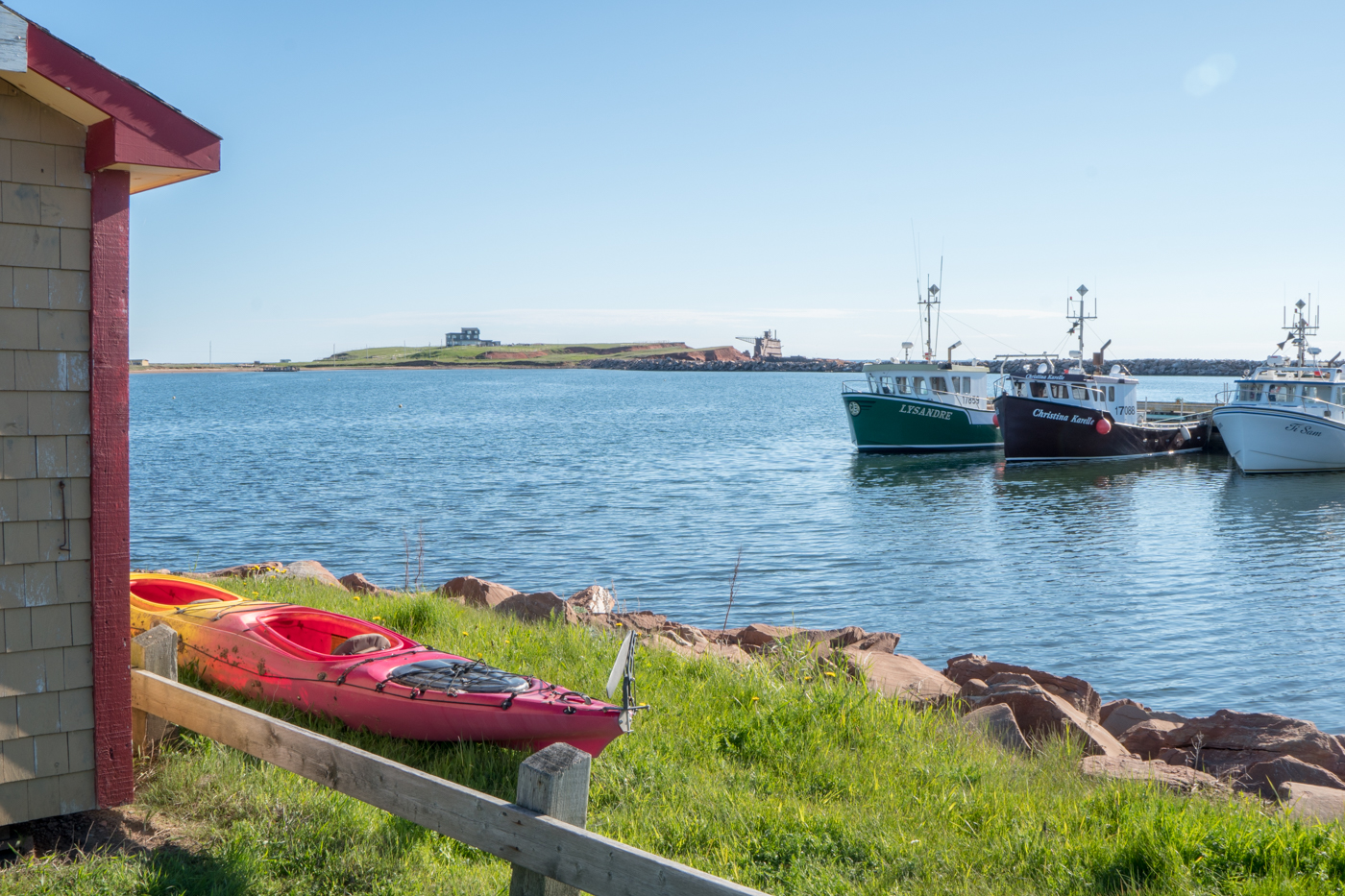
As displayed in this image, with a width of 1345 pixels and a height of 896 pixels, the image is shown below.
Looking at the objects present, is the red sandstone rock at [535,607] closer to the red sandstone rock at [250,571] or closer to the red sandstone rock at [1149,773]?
the red sandstone rock at [250,571]

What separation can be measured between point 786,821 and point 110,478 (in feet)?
11.8

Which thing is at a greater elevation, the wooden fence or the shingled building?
the shingled building

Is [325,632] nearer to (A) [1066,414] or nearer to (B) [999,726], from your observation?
(B) [999,726]

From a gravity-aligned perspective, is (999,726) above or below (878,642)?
above

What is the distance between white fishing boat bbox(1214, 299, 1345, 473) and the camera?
105 ft

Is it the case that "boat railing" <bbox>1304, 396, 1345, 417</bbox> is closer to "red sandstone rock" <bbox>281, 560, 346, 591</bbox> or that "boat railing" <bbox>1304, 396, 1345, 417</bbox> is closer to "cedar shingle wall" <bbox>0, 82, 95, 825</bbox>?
"red sandstone rock" <bbox>281, 560, 346, 591</bbox>

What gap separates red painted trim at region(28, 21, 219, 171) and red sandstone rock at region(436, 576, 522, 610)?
6.95 m

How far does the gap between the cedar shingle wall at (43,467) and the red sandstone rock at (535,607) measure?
512cm

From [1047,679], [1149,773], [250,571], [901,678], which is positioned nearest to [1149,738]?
[1047,679]

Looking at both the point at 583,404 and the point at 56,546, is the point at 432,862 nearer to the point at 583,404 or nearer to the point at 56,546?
the point at 56,546

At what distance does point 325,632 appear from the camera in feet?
21.5

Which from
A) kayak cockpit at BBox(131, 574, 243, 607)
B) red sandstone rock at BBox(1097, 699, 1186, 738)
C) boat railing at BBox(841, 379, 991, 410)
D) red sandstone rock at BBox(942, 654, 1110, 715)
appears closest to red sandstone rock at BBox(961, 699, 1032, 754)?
red sandstone rock at BBox(942, 654, 1110, 715)

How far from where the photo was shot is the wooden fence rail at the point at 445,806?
3.15 metres

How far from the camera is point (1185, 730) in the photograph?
7.80m
